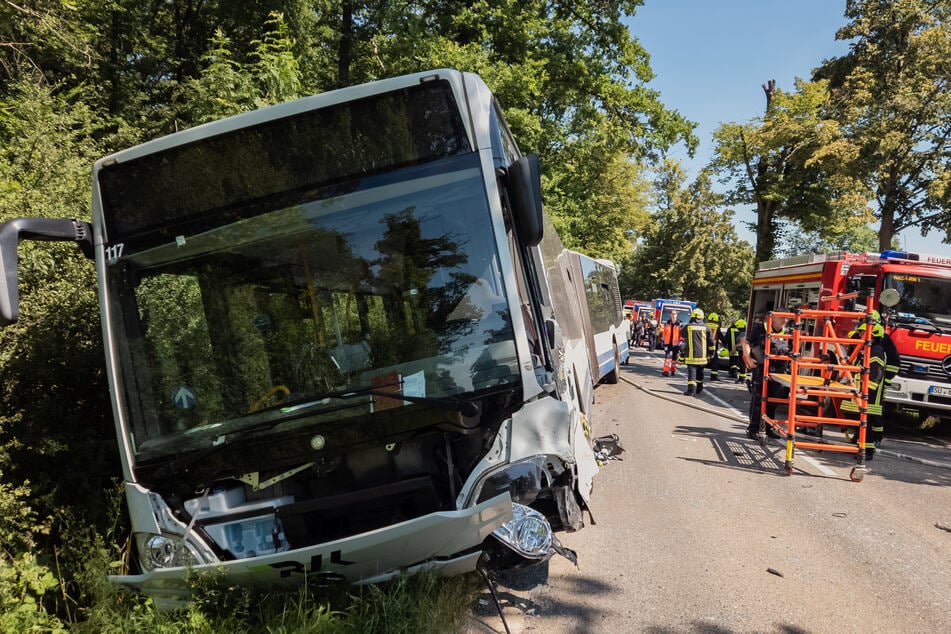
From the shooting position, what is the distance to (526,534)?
3.16m

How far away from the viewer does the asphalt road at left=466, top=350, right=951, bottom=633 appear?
3676 mm

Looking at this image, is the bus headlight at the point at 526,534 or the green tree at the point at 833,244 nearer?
the bus headlight at the point at 526,534

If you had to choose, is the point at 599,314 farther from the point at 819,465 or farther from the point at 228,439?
the point at 228,439

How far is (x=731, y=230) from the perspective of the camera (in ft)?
144

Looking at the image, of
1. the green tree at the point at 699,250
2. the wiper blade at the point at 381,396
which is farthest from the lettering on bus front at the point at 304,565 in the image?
the green tree at the point at 699,250

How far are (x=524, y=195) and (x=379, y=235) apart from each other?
78 cm

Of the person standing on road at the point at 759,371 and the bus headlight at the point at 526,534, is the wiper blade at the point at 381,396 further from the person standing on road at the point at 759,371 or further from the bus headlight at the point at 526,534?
the person standing on road at the point at 759,371

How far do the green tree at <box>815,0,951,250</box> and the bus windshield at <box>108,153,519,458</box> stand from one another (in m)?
23.7

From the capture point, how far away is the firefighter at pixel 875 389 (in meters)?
7.46

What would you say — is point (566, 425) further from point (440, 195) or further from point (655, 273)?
→ point (655, 273)

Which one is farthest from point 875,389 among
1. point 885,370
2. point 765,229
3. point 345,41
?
point 765,229

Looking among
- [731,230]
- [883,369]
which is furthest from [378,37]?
[731,230]

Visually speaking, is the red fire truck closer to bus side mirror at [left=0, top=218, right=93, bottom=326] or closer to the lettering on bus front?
the lettering on bus front

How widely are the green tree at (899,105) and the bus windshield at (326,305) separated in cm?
2375
